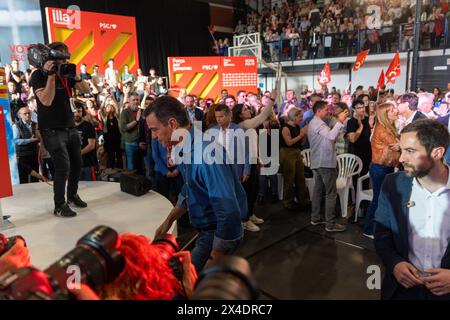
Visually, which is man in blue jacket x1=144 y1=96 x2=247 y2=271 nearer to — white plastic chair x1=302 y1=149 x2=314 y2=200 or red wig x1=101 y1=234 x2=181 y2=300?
red wig x1=101 y1=234 x2=181 y2=300

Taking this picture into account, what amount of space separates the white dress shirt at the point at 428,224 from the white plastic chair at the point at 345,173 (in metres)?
2.88

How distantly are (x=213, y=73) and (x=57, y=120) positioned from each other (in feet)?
21.5

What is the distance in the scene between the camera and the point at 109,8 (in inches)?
484

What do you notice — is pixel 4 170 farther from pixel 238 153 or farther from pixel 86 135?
pixel 238 153

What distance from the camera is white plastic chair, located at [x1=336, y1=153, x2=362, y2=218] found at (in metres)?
4.34

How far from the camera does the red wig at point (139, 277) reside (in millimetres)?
833

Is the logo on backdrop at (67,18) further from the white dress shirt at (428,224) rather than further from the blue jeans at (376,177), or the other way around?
the white dress shirt at (428,224)

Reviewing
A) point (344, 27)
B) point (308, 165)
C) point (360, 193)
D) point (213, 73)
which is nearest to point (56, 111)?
point (360, 193)

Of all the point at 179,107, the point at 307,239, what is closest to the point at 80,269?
the point at 179,107

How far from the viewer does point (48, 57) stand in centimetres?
238

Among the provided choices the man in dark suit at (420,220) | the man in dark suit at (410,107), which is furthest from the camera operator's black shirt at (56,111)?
the man in dark suit at (410,107)

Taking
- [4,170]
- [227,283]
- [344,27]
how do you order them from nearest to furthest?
[227,283] → [4,170] → [344,27]

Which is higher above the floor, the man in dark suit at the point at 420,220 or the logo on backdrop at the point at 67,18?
→ the logo on backdrop at the point at 67,18

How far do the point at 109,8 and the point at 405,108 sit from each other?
1166 cm
